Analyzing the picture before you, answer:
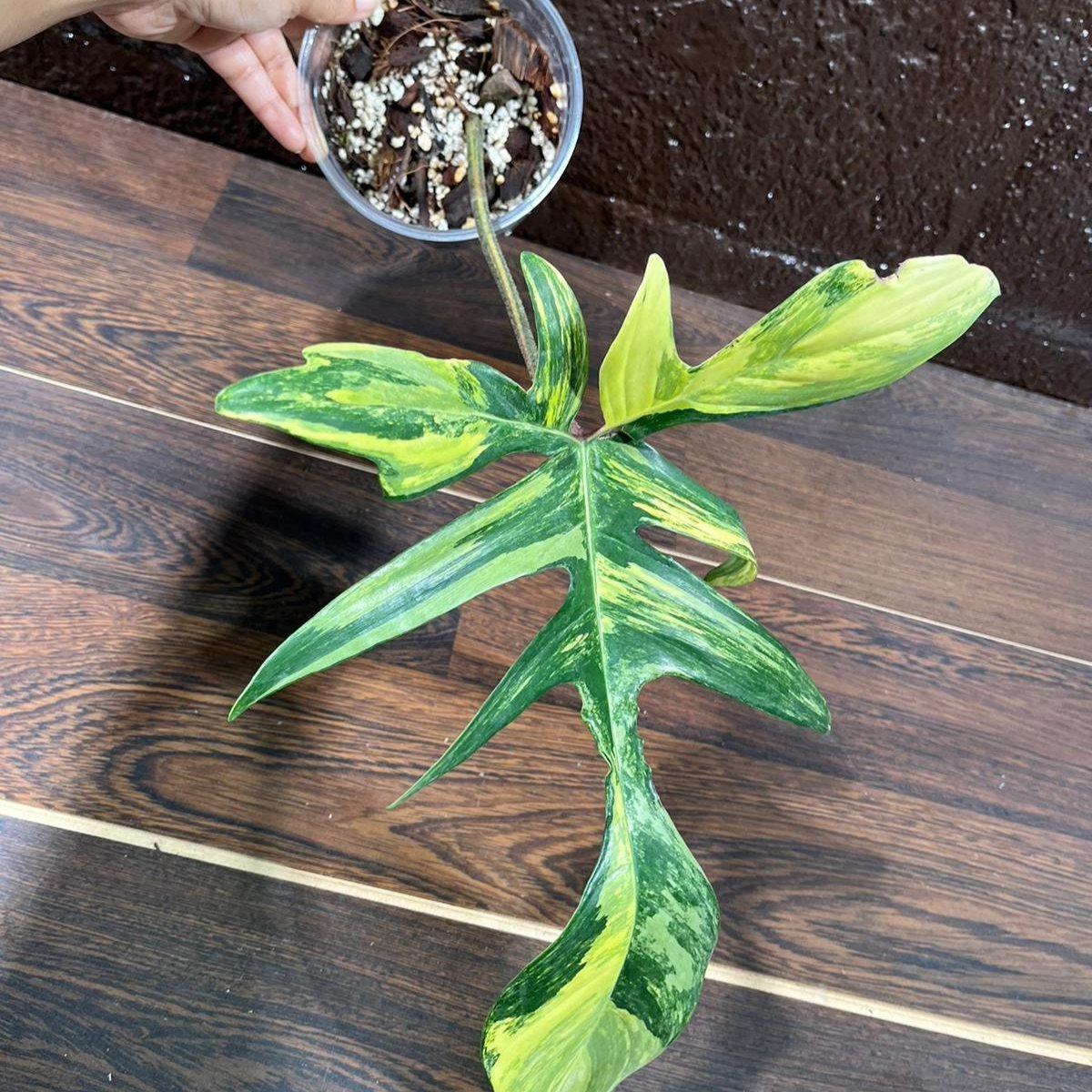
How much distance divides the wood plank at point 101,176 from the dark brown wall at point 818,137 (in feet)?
0.10

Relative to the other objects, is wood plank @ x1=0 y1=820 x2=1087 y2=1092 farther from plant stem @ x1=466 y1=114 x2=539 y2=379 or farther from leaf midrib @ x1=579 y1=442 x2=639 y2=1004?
plant stem @ x1=466 y1=114 x2=539 y2=379

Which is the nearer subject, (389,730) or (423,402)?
(423,402)

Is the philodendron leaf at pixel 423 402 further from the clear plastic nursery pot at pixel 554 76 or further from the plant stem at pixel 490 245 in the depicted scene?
the clear plastic nursery pot at pixel 554 76

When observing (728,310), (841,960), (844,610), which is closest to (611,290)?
(728,310)

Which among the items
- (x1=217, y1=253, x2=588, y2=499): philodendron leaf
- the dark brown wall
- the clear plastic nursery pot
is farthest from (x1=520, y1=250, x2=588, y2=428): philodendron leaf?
the dark brown wall

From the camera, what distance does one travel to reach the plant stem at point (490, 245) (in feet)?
2.39

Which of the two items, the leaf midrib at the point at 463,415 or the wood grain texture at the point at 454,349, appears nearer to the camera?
the leaf midrib at the point at 463,415

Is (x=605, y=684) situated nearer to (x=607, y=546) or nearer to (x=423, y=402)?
(x=607, y=546)

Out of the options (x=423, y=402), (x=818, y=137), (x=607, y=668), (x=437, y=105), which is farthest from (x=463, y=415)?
(x=818, y=137)

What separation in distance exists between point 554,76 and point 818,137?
31 cm

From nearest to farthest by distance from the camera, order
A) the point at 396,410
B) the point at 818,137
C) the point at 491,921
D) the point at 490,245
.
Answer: the point at 396,410, the point at 490,245, the point at 491,921, the point at 818,137

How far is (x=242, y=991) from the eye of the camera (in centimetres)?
84

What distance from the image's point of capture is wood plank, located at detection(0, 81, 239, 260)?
0.92 m

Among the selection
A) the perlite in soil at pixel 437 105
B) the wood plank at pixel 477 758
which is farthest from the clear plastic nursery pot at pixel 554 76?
the wood plank at pixel 477 758
